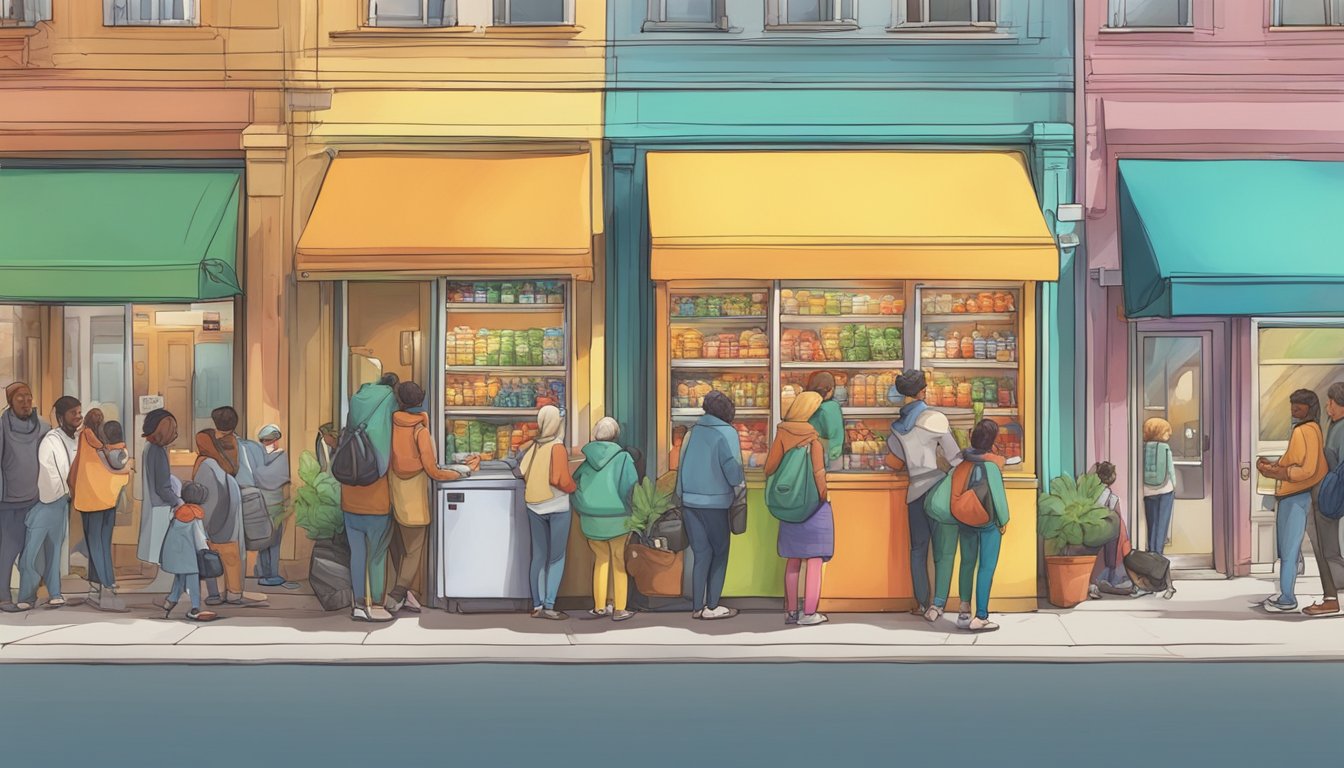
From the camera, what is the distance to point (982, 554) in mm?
10891

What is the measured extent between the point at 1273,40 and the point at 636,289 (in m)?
6.53

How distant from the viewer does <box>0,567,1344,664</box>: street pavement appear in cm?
984

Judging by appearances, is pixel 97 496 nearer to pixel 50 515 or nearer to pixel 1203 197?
pixel 50 515

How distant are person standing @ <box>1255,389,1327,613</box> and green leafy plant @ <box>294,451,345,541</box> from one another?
786 centimetres

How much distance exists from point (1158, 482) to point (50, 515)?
10021mm

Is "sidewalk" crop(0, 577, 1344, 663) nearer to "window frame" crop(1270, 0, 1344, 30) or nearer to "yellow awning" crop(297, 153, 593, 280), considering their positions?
"yellow awning" crop(297, 153, 593, 280)

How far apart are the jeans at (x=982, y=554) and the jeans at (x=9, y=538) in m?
7.93

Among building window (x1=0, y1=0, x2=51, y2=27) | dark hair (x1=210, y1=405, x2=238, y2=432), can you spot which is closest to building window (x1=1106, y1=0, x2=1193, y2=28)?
dark hair (x1=210, y1=405, x2=238, y2=432)

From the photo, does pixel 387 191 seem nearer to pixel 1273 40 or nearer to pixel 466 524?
pixel 466 524

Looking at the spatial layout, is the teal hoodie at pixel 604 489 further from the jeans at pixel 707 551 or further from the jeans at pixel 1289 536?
the jeans at pixel 1289 536

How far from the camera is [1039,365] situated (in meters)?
12.7

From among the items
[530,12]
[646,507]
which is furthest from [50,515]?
[530,12]

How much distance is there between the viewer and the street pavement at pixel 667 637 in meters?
9.84

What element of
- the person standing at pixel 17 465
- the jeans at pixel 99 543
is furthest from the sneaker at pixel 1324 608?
the person standing at pixel 17 465
